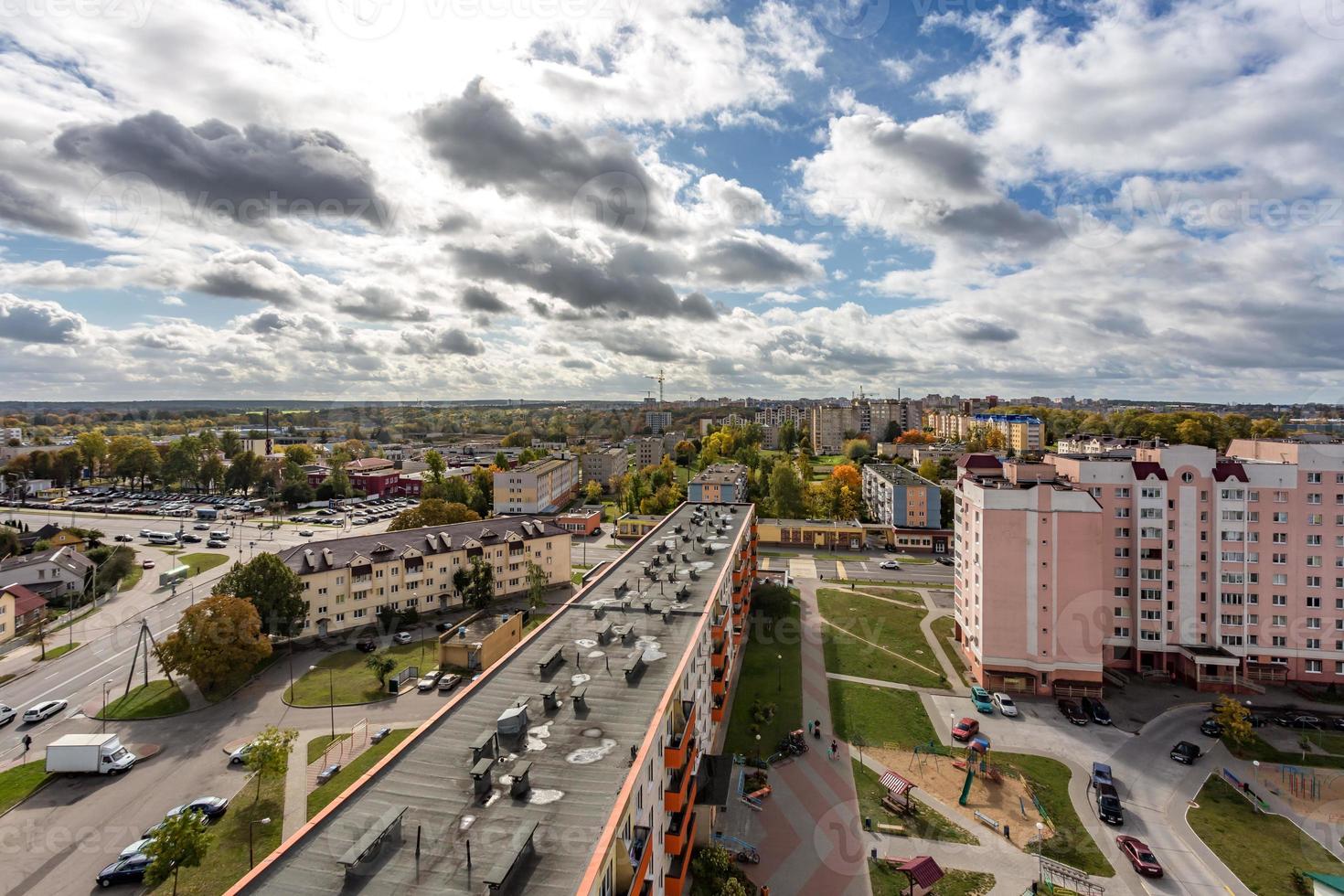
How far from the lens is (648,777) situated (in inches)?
605

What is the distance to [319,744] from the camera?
27.3 meters

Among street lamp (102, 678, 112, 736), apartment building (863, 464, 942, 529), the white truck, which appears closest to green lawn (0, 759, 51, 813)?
the white truck

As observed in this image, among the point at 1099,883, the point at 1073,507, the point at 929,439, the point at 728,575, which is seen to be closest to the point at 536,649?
the point at 728,575

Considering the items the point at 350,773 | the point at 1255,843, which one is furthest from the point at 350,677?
the point at 1255,843

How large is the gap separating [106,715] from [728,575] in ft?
110

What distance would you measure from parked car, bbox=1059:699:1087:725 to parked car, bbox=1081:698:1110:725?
376 mm

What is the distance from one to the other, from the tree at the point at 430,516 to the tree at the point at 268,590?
17.7 m

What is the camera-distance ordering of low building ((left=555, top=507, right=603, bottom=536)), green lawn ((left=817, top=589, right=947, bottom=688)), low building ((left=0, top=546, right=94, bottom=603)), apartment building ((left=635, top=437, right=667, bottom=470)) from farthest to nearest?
apartment building ((left=635, top=437, right=667, bottom=470)) → low building ((left=555, top=507, right=603, bottom=536)) → low building ((left=0, top=546, right=94, bottom=603)) → green lawn ((left=817, top=589, right=947, bottom=688))

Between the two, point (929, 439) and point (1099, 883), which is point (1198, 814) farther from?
point (929, 439)

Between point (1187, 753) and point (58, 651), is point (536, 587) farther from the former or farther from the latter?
point (1187, 753)

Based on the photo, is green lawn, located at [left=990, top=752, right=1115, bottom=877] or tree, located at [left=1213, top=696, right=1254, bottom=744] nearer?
green lawn, located at [left=990, top=752, right=1115, bottom=877]

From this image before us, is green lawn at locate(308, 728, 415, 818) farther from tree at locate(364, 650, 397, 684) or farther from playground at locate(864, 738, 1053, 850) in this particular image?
playground at locate(864, 738, 1053, 850)

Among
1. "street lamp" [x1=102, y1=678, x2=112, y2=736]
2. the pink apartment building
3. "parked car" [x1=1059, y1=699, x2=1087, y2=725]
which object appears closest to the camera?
"street lamp" [x1=102, y1=678, x2=112, y2=736]

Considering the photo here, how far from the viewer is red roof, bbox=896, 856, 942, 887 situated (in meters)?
18.8
